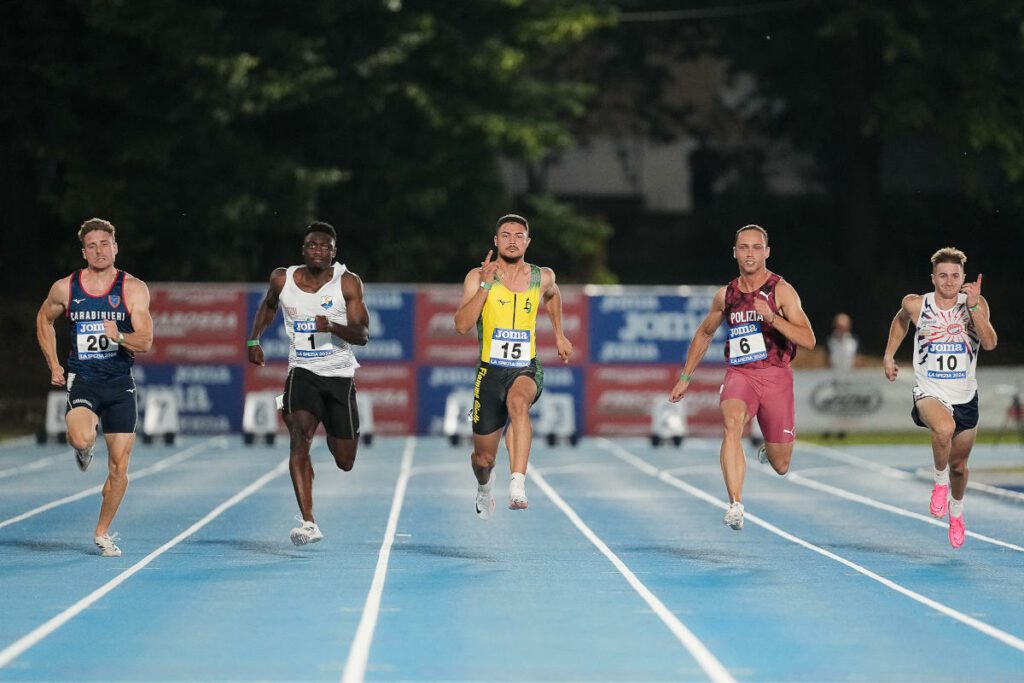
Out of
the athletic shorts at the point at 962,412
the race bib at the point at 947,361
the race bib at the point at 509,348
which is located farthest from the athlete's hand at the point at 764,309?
the race bib at the point at 509,348

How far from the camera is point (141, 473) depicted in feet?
78.9

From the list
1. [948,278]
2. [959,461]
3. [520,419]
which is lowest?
[959,461]

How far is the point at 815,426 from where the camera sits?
34.0 metres

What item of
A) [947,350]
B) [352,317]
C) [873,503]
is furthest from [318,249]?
[873,503]

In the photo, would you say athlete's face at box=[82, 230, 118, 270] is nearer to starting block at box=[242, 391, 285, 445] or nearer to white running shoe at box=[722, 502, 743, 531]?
white running shoe at box=[722, 502, 743, 531]

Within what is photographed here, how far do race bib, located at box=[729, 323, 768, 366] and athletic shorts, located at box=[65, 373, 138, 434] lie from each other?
4323mm

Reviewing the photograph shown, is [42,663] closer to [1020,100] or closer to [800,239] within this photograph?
[1020,100]

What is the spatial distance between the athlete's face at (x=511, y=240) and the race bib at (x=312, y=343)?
1387mm

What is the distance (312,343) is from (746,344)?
10.3ft

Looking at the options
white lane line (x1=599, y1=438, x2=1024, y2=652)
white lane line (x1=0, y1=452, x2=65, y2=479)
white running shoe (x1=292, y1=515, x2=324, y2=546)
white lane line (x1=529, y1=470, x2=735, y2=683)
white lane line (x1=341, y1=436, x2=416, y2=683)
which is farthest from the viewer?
white lane line (x1=0, y1=452, x2=65, y2=479)

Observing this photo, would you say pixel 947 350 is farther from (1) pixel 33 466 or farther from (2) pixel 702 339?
(1) pixel 33 466

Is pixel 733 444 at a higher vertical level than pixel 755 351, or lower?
lower

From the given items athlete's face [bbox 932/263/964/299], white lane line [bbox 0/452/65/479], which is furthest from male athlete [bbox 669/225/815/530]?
white lane line [bbox 0/452/65/479]

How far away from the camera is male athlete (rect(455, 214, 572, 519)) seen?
1341 cm
